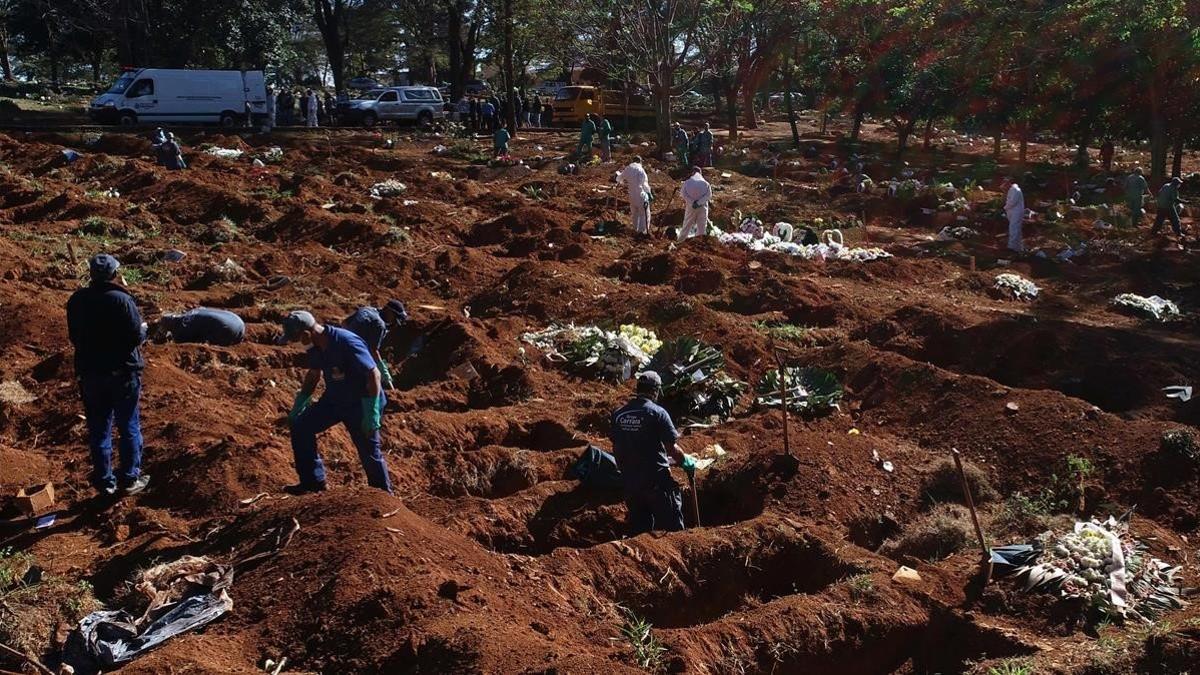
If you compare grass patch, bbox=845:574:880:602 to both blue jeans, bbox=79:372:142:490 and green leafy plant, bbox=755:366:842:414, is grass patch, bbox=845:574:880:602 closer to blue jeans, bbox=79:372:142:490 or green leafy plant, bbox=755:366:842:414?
green leafy plant, bbox=755:366:842:414

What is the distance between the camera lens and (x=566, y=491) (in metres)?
8.62

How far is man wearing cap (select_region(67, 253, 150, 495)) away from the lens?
7.19 m

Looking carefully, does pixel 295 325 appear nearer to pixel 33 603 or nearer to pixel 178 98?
pixel 33 603

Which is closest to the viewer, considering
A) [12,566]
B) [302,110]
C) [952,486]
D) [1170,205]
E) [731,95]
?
[12,566]

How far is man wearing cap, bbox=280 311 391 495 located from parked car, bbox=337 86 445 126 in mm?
28181

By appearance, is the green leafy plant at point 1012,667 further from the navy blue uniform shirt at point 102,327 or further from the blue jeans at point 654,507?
the navy blue uniform shirt at point 102,327

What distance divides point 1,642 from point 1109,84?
26.2m

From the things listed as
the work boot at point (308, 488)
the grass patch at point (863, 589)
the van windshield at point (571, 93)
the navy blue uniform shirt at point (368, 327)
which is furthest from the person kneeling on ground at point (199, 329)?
the van windshield at point (571, 93)

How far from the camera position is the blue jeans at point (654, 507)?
759 centimetres

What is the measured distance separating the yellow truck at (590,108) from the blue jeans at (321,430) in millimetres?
30891

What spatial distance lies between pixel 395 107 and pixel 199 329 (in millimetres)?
23698

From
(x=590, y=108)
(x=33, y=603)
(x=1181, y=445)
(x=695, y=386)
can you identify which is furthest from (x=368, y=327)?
(x=590, y=108)

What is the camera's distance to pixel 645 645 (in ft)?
19.4

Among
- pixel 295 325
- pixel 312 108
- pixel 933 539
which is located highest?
pixel 312 108
